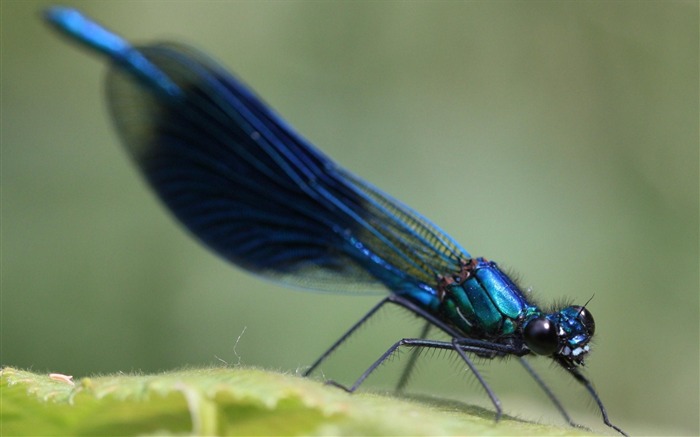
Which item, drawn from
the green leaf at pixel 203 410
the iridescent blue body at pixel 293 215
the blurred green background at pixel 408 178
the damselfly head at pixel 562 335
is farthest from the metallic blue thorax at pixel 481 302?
the green leaf at pixel 203 410

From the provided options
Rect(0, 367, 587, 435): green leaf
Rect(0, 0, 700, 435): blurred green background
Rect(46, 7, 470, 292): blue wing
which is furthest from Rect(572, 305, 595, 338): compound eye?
Rect(0, 367, 587, 435): green leaf

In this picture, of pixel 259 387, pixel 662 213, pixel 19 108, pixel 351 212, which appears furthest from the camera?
pixel 662 213

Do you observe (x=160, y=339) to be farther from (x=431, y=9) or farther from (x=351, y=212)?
(x=431, y=9)

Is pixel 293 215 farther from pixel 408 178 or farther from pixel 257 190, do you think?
pixel 408 178

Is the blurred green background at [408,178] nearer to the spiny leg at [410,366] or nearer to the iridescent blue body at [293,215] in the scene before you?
the spiny leg at [410,366]

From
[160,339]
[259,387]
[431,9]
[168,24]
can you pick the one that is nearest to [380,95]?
[431,9]

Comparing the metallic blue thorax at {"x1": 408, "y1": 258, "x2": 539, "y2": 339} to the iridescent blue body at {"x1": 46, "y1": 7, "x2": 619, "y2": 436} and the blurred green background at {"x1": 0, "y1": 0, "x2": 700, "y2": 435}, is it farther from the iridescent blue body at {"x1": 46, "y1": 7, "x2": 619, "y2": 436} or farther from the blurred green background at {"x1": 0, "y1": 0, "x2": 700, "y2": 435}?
the blurred green background at {"x1": 0, "y1": 0, "x2": 700, "y2": 435}
